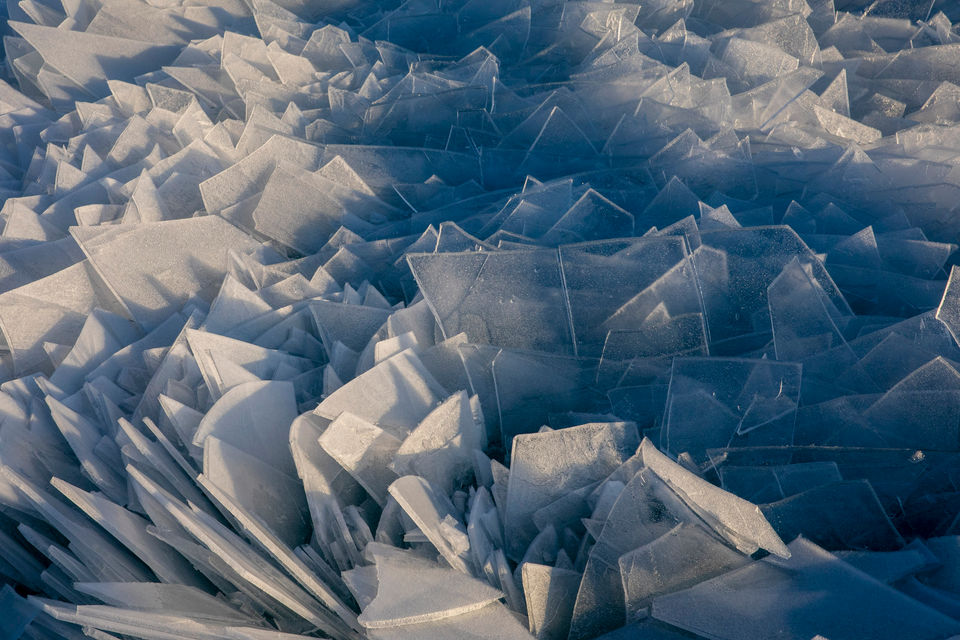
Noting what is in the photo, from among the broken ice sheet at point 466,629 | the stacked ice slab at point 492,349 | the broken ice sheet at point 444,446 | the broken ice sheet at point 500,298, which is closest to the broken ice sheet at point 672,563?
the stacked ice slab at point 492,349

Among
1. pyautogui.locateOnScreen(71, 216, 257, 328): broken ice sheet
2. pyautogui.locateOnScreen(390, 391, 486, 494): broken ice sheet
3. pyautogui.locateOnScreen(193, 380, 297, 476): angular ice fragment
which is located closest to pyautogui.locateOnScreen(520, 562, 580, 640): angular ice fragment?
pyautogui.locateOnScreen(390, 391, 486, 494): broken ice sheet

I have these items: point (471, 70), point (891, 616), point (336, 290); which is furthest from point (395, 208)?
point (891, 616)

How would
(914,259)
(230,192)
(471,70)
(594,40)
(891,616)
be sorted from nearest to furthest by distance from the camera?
(891,616) < (914,259) < (230,192) < (471,70) < (594,40)

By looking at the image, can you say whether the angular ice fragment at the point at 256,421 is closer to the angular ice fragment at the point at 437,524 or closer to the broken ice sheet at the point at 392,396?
the broken ice sheet at the point at 392,396

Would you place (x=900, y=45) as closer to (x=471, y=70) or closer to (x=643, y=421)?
(x=471, y=70)

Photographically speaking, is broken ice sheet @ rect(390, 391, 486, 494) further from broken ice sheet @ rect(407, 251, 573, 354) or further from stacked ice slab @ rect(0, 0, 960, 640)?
broken ice sheet @ rect(407, 251, 573, 354)

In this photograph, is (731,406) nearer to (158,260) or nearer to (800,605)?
(800,605)

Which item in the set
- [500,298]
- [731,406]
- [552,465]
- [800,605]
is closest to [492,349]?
[500,298]

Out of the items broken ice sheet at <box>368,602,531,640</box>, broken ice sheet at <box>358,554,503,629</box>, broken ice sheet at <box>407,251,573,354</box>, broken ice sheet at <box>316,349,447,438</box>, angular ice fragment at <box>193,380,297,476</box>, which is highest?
broken ice sheet at <box>407,251,573,354</box>

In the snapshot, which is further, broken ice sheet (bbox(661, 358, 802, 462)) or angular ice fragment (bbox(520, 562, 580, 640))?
broken ice sheet (bbox(661, 358, 802, 462))
